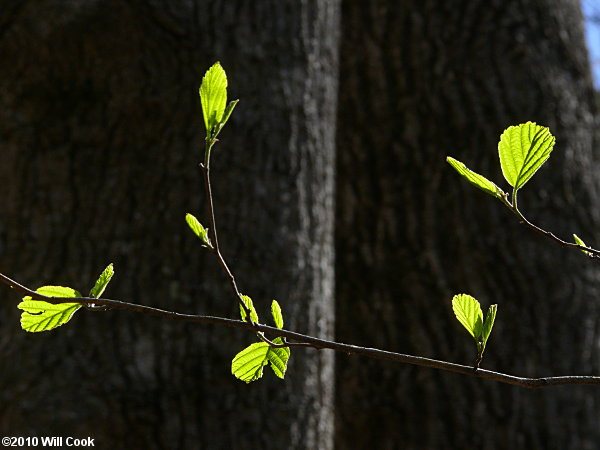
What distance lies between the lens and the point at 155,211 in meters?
1.24

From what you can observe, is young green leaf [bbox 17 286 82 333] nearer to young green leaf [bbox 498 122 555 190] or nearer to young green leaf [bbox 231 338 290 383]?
young green leaf [bbox 231 338 290 383]

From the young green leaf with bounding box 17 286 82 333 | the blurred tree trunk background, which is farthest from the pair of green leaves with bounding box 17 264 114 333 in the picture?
the blurred tree trunk background

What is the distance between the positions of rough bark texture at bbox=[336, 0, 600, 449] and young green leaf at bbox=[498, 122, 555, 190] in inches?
57.5

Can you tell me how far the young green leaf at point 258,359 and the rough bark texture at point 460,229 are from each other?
56.1 inches

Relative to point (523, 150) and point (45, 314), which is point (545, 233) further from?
point (45, 314)

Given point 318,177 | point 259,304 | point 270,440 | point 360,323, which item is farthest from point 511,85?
point 270,440

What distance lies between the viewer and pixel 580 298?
1886 mm

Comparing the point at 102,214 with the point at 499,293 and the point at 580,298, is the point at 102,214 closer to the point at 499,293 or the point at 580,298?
the point at 499,293

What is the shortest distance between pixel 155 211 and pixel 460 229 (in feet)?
3.19

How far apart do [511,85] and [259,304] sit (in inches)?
43.1

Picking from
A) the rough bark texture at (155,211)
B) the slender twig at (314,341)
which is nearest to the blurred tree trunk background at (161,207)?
the rough bark texture at (155,211)

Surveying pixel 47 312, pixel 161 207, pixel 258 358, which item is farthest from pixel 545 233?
pixel 161 207

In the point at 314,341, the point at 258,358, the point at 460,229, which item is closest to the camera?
the point at 314,341

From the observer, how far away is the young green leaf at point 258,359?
0.54 meters
